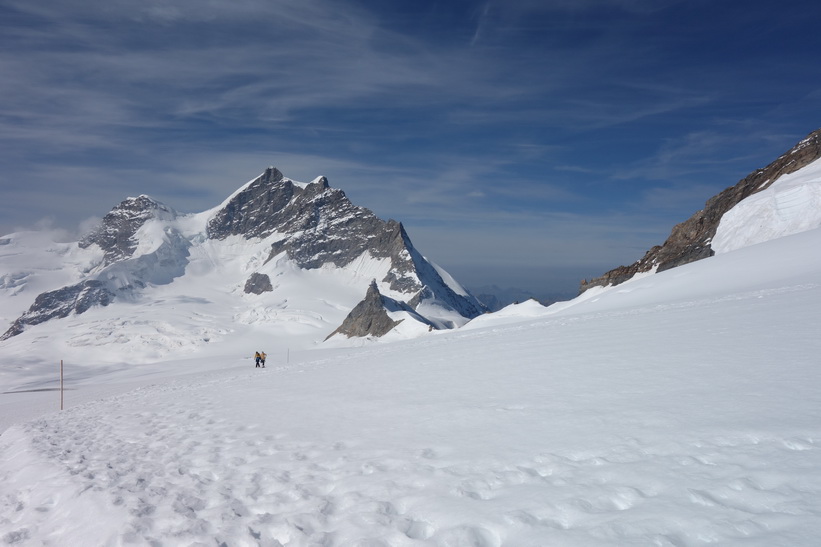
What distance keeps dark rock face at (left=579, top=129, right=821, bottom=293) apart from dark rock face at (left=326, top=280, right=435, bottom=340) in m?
52.6

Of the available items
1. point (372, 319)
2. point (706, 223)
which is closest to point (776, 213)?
point (706, 223)

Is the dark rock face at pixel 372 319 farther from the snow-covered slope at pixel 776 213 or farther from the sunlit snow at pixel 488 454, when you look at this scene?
the sunlit snow at pixel 488 454

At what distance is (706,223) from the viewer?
40562mm

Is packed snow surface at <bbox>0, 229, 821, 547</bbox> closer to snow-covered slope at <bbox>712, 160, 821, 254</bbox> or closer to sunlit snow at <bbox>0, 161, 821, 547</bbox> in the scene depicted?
sunlit snow at <bbox>0, 161, 821, 547</bbox>

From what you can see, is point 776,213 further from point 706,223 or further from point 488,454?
point 488,454

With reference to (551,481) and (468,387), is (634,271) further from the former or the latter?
(551,481)

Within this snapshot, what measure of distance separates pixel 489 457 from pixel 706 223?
137 feet

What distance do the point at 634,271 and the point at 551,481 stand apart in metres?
39.4

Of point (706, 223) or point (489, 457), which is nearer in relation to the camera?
point (489, 457)

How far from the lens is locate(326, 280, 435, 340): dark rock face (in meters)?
93.1

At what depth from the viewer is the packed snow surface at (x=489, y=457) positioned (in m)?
4.75

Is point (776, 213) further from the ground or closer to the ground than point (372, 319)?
further from the ground

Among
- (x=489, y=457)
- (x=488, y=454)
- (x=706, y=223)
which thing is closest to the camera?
(x=489, y=457)

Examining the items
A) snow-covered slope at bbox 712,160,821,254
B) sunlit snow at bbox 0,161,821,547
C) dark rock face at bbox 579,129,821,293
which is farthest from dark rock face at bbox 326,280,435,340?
sunlit snow at bbox 0,161,821,547
